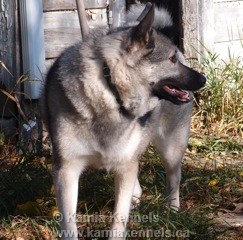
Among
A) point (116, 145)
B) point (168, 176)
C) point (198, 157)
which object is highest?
point (116, 145)

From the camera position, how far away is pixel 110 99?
4.60 m

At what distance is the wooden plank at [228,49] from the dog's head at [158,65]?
3787 mm

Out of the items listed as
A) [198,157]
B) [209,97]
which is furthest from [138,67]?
[209,97]

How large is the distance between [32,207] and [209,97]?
320cm

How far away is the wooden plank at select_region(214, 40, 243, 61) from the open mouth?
3.76m

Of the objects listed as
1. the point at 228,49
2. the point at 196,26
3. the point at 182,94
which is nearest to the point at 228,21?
the point at 228,49

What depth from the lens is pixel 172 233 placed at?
4.91 meters

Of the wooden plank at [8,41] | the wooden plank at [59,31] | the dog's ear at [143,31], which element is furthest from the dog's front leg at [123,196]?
the wooden plank at [59,31]

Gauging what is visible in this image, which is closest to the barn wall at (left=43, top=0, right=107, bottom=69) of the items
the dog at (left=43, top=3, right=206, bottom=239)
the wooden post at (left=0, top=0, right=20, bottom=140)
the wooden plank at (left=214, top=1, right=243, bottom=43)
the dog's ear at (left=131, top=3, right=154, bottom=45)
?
the wooden post at (left=0, top=0, right=20, bottom=140)

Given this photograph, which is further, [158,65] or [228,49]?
[228,49]

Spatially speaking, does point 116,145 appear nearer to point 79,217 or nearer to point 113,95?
point 113,95

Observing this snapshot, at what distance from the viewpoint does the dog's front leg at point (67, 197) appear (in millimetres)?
4738

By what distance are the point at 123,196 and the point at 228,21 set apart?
426 centimetres

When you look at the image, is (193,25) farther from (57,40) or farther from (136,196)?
(136,196)
